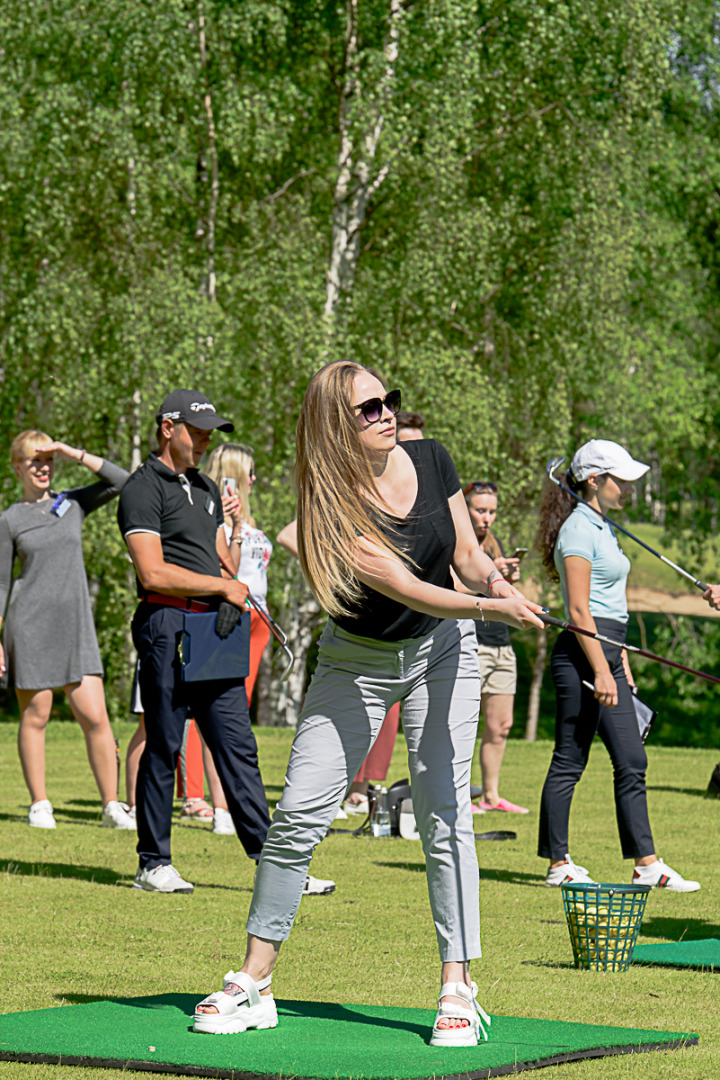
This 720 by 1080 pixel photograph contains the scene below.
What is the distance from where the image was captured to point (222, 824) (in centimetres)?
934

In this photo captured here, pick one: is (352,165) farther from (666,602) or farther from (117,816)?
(666,602)

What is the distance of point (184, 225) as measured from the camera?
2233 centimetres

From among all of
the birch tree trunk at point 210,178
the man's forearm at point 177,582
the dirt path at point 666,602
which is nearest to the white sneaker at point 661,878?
the man's forearm at point 177,582

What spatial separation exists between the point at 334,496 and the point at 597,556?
10.5 ft

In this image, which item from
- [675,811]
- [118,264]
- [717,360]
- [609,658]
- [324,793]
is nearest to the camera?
[324,793]

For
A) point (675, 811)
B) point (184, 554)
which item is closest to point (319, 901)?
point (184, 554)

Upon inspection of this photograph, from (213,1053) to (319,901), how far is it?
9.12 feet

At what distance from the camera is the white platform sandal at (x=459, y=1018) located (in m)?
4.34

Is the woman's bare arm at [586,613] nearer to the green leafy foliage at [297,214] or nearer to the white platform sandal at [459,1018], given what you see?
the white platform sandal at [459,1018]

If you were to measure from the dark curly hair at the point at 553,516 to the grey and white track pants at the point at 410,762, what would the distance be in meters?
3.20

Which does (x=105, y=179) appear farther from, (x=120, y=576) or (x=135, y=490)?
(x=135, y=490)

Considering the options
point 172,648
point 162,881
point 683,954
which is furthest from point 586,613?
point 162,881

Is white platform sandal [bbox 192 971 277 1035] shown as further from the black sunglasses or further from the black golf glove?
the black golf glove

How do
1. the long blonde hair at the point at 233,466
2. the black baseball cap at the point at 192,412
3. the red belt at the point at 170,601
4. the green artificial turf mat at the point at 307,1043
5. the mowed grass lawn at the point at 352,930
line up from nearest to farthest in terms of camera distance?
1. the green artificial turf mat at the point at 307,1043
2. the mowed grass lawn at the point at 352,930
3. the black baseball cap at the point at 192,412
4. the red belt at the point at 170,601
5. the long blonde hair at the point at 233,466
